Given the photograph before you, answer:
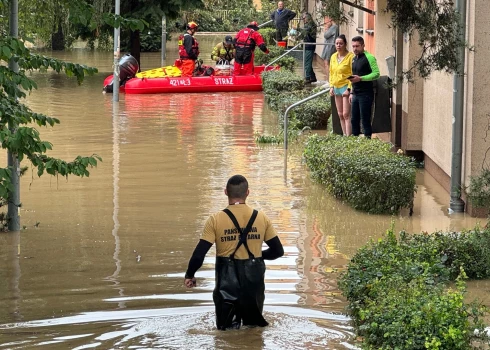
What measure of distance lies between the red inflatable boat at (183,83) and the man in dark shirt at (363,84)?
11.3m

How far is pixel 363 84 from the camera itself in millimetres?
16219

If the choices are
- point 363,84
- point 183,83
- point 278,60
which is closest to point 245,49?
point 183,83

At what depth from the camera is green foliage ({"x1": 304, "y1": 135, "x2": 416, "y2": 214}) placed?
492 inches

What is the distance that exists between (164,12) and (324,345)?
24.4 metres

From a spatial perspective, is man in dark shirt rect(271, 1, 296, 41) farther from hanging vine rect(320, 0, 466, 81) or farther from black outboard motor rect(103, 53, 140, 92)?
hanging vine rect(320, 0, 466, 81)

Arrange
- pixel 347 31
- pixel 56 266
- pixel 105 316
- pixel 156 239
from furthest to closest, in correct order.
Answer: pixel 347 31 < pixel 156 239 < pixel 56 266 < pixel 105 316

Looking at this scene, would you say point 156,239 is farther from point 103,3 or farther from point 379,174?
point 103,3

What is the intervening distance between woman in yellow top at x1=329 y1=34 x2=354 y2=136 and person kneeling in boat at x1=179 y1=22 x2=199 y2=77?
425 inches

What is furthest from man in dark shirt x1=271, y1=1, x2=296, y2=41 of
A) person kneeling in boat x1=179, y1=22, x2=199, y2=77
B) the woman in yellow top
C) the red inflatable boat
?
the woman in yellow top

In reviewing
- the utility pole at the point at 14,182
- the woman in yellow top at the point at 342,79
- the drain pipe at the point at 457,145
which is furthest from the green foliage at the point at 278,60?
the utility pole at the point at 14,182

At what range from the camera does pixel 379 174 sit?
40.9 ft

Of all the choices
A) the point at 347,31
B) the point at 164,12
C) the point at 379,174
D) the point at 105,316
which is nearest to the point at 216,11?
the point at 164,12

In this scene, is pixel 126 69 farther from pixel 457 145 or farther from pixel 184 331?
pixel 184 331

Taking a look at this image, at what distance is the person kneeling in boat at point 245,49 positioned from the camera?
27672 millimetres
